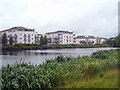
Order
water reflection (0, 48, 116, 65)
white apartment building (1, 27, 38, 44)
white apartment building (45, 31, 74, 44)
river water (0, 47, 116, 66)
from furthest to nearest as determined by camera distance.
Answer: white apartment building (45, 31, 74, 44), white apartment building (1, 27, 38, 44), water reflection (0, 48, 116, 65), river water (0, 47, 116, 66)

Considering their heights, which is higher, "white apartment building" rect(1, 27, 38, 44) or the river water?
"white apartment building" rect(1, 27, 38, 44)

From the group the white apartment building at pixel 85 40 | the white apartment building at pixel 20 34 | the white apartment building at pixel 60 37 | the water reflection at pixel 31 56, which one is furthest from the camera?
the white apartment building at pixel 85 40

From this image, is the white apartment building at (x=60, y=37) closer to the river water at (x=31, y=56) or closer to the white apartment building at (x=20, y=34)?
the white apartment building at (x=20, y=34)

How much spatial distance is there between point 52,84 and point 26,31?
7101cm

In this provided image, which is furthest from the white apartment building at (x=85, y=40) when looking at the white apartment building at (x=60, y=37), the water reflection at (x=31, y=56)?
the water reflection at (x=31, y=56)

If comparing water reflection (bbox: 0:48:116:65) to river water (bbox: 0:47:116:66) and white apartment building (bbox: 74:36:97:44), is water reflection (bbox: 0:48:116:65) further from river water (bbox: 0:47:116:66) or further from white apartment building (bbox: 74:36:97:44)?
white apartment building (bbox: 74:36:97:44)

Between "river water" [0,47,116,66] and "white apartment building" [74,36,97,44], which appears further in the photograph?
"white apartment building" [74,36,97,44]

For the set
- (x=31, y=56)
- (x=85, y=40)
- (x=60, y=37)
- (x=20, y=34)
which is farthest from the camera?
(x=85, y=40)

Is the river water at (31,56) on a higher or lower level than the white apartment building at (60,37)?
lower

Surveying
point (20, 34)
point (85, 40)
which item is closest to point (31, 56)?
point (20, 34)

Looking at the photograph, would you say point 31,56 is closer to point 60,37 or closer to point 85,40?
point 60,37

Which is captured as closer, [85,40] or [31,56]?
[31,56]

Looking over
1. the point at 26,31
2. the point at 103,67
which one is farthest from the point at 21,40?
the point at 103,67

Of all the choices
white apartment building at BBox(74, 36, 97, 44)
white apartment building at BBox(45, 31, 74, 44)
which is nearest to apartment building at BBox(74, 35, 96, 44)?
white apartment building at BBox(74, 36, 97, 44)
